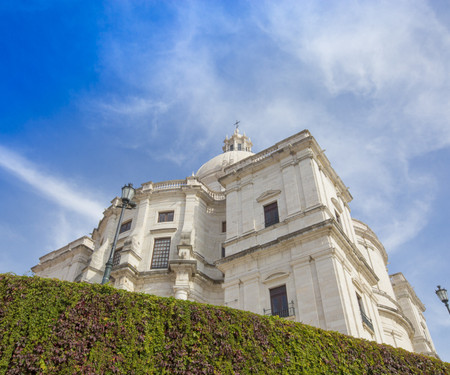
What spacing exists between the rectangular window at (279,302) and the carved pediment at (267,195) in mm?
6582

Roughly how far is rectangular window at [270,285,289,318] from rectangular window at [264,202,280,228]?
4611 mm

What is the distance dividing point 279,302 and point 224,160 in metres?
32.4

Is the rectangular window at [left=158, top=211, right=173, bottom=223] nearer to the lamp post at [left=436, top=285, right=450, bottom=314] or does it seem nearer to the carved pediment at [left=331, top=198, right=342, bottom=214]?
the carved pediment at [left=331, top=198, right=342, bottom=214]

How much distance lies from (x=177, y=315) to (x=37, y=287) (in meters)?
3.77

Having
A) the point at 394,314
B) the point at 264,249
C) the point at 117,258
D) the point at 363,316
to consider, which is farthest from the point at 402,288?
the point at 117,258

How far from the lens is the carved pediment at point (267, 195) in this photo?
83.0 feet

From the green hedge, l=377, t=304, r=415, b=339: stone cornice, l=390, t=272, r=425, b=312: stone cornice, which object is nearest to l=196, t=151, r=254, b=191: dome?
l=390, t=272, r=425, b=312: stone cornice

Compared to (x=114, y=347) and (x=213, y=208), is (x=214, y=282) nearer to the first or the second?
(x=213, y=208)

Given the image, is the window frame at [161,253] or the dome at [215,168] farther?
the dome at [215,168]

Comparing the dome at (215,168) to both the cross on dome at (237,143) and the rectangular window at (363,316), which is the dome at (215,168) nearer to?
the cross on dome at (237,143)

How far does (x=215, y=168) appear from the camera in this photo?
50031mm

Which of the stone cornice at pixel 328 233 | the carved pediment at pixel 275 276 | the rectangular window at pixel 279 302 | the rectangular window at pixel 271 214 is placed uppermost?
the rectangular window at pixel 271 214

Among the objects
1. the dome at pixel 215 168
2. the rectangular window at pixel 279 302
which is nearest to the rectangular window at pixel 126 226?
the dome at pixel 215 168

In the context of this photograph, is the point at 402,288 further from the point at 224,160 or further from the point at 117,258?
the point at 117,258
